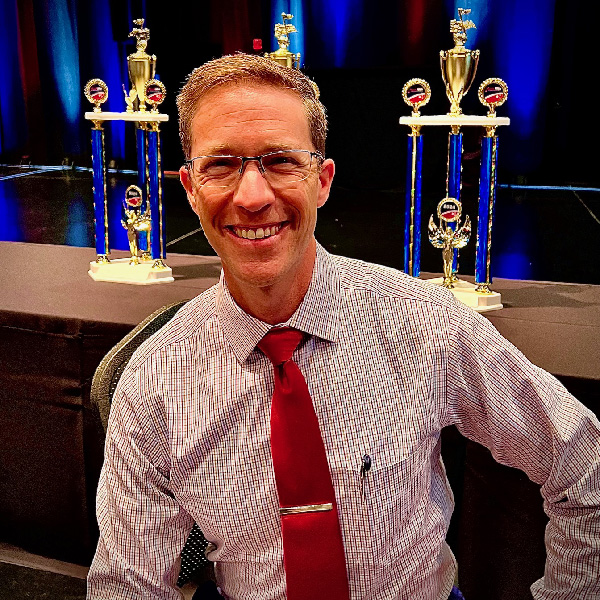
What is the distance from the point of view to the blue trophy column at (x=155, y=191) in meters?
2.34

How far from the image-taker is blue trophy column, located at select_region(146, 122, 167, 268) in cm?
234

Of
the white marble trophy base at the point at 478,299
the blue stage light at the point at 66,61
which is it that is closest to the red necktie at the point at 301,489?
the white marble trophy base at the point at 478,299

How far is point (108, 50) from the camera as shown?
9.02 m

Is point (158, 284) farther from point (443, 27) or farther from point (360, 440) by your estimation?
point (443, 27)

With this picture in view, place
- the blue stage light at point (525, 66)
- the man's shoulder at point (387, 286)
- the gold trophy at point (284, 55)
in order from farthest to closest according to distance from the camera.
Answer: the blue stage light at point (525, 66) → the gold trophy at point (284, 55) → the man's shoulder at point (387, 286)

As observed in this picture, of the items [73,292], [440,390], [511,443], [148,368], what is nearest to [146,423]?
[148,368]

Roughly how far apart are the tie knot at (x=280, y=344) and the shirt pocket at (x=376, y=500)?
6.9 inches

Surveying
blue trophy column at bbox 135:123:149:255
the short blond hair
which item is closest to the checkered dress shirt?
the short blond hair

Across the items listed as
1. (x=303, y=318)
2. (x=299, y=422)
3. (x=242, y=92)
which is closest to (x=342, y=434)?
(x=299, y=422)

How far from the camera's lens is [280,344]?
3.65ft

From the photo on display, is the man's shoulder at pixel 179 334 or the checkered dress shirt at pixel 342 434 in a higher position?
the man's shoulder at pixel 179 334

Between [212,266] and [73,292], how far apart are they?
0.52 metres

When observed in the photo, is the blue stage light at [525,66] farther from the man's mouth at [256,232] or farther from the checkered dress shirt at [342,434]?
the man's mouth at [256,232]

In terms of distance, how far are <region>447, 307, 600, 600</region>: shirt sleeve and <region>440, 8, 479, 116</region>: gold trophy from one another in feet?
3.44
